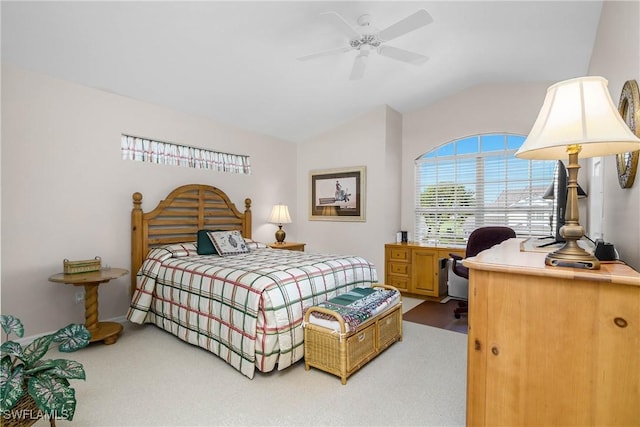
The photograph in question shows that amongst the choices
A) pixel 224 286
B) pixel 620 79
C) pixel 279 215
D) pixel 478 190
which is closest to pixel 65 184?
pixel 224 286

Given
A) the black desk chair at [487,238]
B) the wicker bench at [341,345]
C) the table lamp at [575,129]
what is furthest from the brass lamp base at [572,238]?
the black desk chair at [487,238]

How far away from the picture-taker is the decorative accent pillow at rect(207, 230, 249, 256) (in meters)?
3.68

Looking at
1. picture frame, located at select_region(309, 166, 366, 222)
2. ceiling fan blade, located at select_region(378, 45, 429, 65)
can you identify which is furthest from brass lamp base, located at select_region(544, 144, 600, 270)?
picture frame, located at select_region(309, 166, 366, 222)

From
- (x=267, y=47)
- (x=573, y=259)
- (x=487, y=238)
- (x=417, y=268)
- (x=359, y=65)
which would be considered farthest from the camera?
(x=417, y=268)

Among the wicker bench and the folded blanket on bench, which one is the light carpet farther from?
the folded blanket on bench

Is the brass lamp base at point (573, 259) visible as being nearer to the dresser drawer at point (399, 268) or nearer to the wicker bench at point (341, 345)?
the wicker bench at point (341, 345)

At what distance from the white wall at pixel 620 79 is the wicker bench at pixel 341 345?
5.26ft

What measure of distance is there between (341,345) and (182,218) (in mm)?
2735

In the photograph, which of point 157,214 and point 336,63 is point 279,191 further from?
point 336,63

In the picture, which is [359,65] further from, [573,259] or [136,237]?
[136,237]

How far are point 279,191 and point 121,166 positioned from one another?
7.92 ft

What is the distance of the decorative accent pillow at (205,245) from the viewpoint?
3621 millimetres

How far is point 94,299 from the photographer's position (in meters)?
2.90

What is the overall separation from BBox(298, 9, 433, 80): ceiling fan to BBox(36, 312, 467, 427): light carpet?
101 inches
